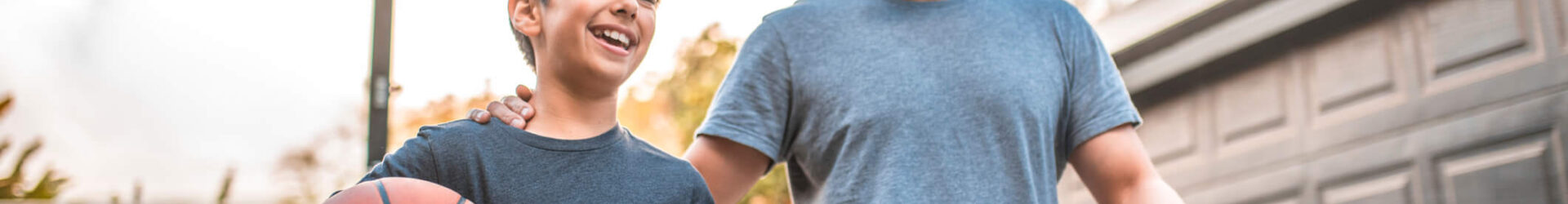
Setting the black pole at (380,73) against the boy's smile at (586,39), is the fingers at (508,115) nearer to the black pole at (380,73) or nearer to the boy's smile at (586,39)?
the boy's smile at (586,39)

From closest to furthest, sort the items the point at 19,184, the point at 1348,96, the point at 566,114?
the point at 566,114 < the point at 19,184 < the point at 1348,96

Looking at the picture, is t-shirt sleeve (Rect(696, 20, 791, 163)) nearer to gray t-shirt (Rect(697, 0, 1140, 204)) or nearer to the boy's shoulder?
gray t-shirt (Rect(697, 0, 1140, 204))

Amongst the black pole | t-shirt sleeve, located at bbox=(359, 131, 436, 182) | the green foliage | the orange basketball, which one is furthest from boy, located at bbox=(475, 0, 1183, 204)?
the green foliage

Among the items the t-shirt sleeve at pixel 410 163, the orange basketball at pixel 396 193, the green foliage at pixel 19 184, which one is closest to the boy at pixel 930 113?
the t-shirt sleeve at pixel 410 163

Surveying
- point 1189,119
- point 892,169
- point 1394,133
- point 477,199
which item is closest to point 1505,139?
point 1394,133

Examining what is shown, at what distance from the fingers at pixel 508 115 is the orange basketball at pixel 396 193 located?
0.19 m

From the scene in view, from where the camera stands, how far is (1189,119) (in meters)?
3.18

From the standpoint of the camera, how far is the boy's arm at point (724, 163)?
4.61ft

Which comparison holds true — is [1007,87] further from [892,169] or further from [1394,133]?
[1394,133]

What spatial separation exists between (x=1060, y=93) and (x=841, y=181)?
0.26m

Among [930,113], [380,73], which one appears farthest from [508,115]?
[380,73]

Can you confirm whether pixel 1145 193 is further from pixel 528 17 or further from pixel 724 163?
pixel 528 17

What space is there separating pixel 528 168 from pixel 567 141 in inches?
1.9

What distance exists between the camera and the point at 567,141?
1.08m
